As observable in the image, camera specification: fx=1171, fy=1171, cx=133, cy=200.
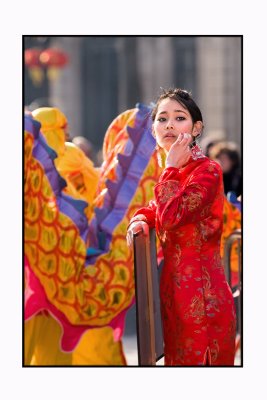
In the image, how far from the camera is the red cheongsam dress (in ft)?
12.5

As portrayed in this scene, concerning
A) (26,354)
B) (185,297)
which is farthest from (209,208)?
(26,354)

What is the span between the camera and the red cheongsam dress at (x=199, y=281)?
3799mm

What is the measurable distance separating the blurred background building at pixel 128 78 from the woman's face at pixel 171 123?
16.7 metres

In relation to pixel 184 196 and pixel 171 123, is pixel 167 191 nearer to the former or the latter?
pixel 184 196

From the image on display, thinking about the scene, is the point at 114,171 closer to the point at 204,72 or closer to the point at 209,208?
the point at 209,208

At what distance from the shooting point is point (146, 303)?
12.5 feet

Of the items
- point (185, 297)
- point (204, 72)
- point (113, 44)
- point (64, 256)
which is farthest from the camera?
point (113, 44)

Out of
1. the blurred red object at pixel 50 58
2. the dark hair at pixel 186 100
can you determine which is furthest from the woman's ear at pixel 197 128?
the blurred red object at pixel 50 58

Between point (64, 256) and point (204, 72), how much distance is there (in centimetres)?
1740

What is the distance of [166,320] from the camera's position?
12.8 feet

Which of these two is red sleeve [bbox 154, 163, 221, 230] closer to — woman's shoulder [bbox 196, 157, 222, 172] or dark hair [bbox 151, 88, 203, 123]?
woman's shoulder [bbox 196, 157, 222, 172]

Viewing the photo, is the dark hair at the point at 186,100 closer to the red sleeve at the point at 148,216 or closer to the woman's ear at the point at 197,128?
the woman's ear at the point at 197,128

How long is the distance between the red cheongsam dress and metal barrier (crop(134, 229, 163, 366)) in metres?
0.05

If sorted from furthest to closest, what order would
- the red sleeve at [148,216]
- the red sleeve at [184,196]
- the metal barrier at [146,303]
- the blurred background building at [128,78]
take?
the blurred background building at [128,78]
the red sleeve at [148,216]
the metal barrier at [146,303]
the red sleeve at [184,196]
